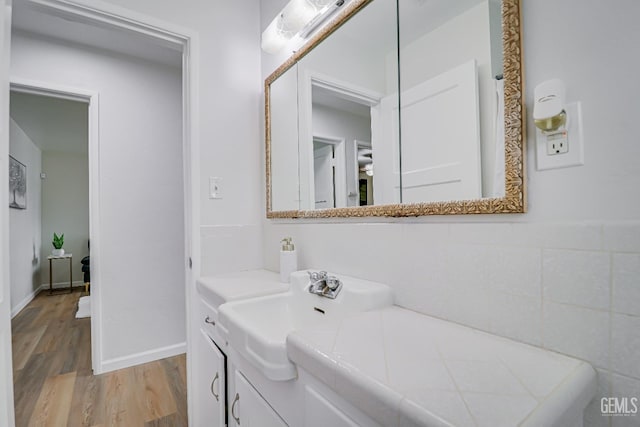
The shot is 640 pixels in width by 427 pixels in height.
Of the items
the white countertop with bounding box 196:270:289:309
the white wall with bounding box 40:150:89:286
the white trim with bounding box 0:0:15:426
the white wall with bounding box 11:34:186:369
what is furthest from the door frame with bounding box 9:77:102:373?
the white wall with bounding box 40:150:89:286

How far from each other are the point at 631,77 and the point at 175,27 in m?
1.76

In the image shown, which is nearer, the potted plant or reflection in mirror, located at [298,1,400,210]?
reflection in mirror, located at [298,1,400,210]

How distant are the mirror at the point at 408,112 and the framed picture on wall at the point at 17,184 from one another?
386 cm

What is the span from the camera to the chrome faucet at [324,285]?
3.42ft

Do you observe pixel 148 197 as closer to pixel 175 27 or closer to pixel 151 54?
pixel 151 54

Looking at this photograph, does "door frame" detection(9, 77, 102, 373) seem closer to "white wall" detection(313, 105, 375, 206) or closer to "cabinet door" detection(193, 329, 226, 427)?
"cabinet door" detection(193, 329, 226, 427)

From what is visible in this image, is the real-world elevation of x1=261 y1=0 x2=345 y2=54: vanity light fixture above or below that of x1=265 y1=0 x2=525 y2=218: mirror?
above

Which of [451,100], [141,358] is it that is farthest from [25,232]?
[451,100]

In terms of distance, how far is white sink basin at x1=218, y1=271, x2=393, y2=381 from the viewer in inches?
28.6

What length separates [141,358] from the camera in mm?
2328

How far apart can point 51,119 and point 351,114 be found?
4185 millimetres

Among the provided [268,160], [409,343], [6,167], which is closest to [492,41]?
[409,343]

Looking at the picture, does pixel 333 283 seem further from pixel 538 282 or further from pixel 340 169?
pixel 538 282

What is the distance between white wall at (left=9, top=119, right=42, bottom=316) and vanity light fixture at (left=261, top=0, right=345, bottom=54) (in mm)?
3703
